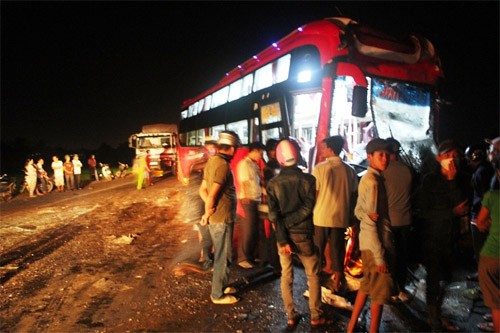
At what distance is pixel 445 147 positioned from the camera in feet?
12.7

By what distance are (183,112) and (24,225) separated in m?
8.83

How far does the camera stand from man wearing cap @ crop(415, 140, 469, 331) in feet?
12.2

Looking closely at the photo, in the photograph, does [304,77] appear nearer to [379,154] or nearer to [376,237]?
[379,154]

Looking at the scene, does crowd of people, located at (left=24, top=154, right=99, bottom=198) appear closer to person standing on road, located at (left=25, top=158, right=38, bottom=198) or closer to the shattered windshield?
person standing on road, located at (left=25, top=158, right=38, bottom=198)

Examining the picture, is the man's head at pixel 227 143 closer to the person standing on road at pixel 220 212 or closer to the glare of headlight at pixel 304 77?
the person standing on road at pixel 220 212

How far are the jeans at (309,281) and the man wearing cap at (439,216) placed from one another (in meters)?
1.23

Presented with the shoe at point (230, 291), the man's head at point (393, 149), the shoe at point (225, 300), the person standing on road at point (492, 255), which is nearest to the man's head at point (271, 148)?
the man's head at point (393, 149)

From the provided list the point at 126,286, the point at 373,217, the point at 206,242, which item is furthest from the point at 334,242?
the point at 126,286

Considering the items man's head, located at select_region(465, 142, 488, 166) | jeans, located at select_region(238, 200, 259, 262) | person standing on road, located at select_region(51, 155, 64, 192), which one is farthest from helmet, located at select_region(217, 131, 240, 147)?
person standing on road, located at select_region(51, 155, 64, 192)

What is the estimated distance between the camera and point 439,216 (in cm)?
375

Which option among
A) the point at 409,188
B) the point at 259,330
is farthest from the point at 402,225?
the point at 259,330

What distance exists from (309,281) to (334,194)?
1.22 metres

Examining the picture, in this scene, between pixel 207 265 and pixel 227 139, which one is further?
pixel 207 265

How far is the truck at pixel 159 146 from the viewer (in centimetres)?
2116
